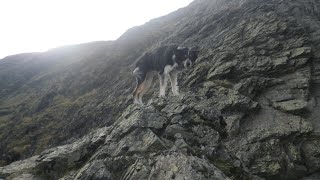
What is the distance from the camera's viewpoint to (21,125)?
38938mm

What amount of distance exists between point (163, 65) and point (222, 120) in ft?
17.6

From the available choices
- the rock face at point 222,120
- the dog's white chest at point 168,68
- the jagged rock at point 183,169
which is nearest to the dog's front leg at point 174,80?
the dog's white chest at point 168,68

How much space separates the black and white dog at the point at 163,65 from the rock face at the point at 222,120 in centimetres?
97

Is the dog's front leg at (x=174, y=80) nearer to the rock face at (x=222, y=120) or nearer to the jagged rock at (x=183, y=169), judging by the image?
the rock face at (x=222, y=120)

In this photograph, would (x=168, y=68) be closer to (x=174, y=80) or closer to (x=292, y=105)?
(x=174, y=80)

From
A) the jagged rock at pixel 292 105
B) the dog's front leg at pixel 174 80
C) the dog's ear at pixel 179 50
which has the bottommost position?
the jagged rock at pixel 292 105

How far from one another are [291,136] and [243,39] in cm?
1460

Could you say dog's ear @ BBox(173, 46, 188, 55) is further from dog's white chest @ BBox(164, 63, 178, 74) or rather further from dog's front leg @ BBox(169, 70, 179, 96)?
dog's front leg @ BBox(169, 70, 179, 96)

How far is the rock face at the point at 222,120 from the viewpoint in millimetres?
9672

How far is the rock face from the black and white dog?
3.18ft

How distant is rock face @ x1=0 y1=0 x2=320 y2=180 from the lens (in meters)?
9.67

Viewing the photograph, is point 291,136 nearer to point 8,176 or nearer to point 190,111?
point 190,111

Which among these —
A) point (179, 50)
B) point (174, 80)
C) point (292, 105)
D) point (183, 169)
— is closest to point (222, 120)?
point (183, 169)

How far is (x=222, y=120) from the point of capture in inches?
476
